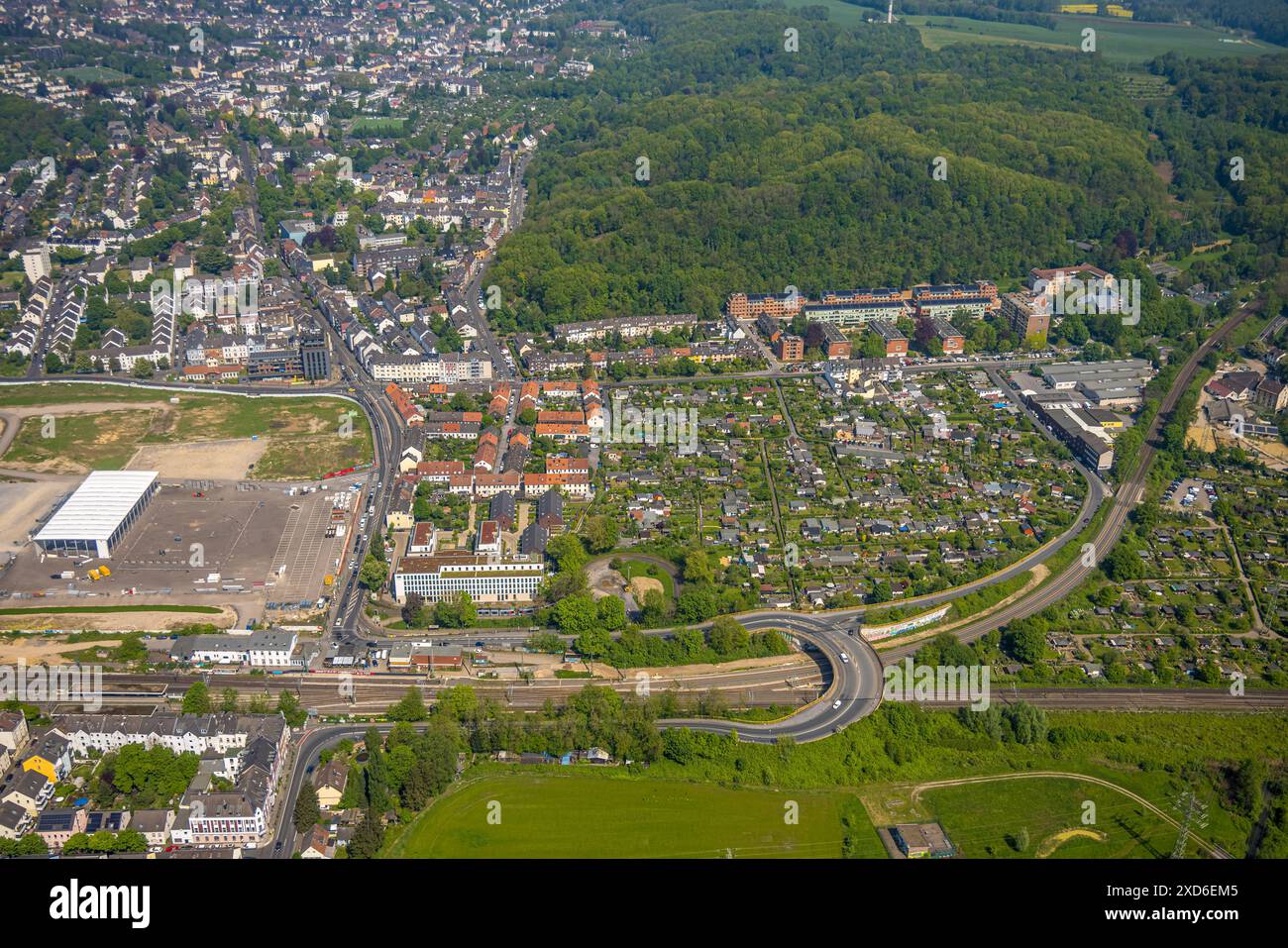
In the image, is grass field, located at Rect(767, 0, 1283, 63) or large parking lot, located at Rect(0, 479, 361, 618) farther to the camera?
grass field, located at Rect(767, 0, 1283, 63)

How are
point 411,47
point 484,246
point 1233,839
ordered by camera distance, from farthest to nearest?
point 411,47 → point 484,246 → point 1233,839

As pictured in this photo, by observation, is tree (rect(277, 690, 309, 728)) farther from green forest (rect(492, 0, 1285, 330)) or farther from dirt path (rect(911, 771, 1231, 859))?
green forest (rect(492, 0, 1285, 330))

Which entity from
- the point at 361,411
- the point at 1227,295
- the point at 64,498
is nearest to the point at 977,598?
the point at 361,411

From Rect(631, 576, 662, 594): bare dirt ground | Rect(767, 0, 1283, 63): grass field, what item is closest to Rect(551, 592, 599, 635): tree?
Rect(631, 576, 662, 594): bare dirt ground

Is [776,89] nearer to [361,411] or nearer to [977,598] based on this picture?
[361,411]

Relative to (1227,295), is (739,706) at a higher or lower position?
lower

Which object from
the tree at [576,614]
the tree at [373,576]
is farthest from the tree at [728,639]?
the tree at [373,576]

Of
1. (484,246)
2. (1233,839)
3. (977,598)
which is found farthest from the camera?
(484,246)
